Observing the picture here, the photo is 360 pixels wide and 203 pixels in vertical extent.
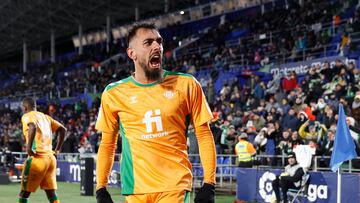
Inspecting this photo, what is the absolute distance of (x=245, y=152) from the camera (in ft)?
48.1

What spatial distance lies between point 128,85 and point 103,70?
34.7m

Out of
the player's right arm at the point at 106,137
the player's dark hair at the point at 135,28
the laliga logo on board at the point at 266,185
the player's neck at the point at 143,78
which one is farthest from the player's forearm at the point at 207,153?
the laliga logo on board at the point at 266,185

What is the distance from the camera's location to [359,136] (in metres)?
12.4

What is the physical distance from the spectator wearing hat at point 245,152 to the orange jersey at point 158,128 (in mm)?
10455

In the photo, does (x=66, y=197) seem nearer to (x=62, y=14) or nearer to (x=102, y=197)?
(x=102, y=197)

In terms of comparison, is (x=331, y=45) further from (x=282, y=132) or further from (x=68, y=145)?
(x=68, y=145)

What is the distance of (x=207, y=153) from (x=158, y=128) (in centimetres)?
38

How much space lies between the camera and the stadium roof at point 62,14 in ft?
149

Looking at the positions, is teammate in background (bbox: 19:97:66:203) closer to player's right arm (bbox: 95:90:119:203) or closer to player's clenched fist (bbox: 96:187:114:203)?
player's right arm (bbox: 95:90:119:203)

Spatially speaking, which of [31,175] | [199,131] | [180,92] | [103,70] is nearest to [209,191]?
[199,131]

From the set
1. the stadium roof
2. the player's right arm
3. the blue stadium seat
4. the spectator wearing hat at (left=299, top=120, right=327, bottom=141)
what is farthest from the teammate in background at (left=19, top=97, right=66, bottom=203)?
the stadium roof

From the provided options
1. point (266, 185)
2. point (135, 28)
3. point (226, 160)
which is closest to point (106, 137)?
point (135, 28)

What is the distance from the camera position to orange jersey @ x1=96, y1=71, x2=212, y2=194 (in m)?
4.13

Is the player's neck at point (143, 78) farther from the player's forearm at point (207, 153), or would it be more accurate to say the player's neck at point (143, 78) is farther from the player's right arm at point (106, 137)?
the player's forearm at point (207, 153)
